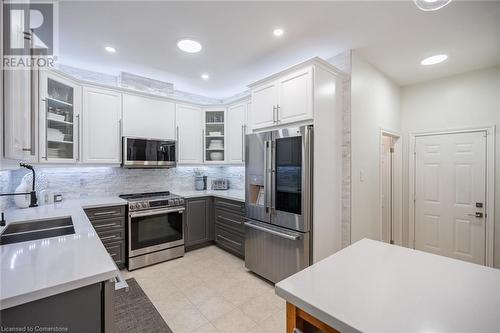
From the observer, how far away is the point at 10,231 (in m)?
1.82

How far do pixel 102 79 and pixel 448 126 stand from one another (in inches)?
212

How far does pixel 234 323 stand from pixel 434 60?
3.92 metres

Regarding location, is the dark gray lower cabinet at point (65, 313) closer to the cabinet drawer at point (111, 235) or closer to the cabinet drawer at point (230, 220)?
the cabinet drawer at point (111, 235)

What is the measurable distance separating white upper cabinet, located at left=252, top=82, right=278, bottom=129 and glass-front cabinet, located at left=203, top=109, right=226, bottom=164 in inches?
53.2

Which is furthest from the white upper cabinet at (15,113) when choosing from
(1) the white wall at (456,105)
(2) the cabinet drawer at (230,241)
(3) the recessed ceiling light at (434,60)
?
(1) the white wall at (456,105)

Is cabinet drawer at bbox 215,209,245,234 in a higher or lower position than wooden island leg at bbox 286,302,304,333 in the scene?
lower

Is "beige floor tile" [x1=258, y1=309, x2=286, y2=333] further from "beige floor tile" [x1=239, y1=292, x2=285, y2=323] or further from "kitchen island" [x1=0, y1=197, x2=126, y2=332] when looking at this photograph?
"kitchen island" [x1=0, y1=197, x2=126, y2=332]

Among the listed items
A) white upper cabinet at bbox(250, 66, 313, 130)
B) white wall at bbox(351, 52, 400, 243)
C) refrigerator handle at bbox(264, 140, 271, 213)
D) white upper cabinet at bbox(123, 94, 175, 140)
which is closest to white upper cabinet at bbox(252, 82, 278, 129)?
white upper cabinet at bbox(250, 66, 313, 130)

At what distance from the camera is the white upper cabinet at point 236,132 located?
12.5ft

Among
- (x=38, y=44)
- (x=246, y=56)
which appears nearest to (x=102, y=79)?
(x=38, y=44)

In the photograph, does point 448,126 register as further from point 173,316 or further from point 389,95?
point 173,316

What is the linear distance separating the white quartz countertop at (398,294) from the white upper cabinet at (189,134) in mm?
3241

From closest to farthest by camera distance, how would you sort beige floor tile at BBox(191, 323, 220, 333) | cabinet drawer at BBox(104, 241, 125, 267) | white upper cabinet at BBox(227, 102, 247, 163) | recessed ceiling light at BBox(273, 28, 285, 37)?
beige floor tile at BBox(191, 323, 220, 333) → recessed ceiling light at BBox(273, 28, 285, 37) → cabinet drawer at BBox(104, 241, 125, 267) → white upper cabinet at BBox(227, 102, 247, 163)

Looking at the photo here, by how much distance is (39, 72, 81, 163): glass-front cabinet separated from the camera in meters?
2.50
